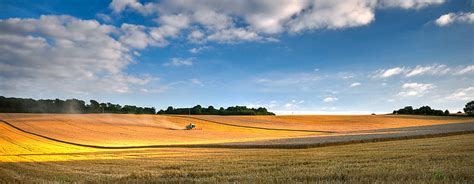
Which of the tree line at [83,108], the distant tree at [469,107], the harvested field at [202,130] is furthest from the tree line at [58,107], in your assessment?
the distant tree at [469,107]

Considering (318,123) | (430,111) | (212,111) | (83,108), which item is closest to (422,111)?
(430,111)

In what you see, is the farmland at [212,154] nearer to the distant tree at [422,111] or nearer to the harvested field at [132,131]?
the harvested field at [132,131]

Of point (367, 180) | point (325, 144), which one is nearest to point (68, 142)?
point (325, 144)

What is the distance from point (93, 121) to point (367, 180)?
6065cm

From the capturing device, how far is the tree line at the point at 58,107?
8738 centimetres

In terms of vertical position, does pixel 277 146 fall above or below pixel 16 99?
below

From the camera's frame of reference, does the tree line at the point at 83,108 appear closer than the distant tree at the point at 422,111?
Yes

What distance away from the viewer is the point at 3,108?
86750 millimetres

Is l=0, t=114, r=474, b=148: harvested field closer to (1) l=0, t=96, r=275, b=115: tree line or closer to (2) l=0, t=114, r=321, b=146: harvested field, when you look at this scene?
(2) l=0, t=114, r=321, b=146: harvested field

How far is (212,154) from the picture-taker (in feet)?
79.0

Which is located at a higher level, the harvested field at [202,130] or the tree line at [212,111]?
the tree line at [212,111]

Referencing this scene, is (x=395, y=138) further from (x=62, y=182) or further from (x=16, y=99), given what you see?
(x=16, y=99)

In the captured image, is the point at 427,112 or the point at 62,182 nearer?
the point at 62,182

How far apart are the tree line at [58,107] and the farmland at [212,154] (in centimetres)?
2135
